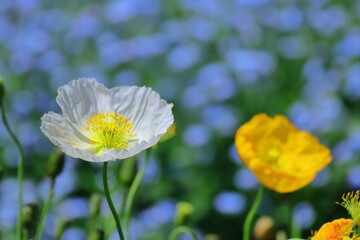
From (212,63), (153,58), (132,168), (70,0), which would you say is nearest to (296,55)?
(212,63)

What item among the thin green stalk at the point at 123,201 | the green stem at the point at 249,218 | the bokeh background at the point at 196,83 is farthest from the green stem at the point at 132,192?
the bokeh background at the point at 196,83

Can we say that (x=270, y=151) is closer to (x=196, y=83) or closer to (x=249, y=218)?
(x=249, y=218)

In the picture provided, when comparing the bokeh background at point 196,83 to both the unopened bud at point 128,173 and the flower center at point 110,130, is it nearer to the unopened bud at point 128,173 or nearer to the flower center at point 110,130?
the unopened bud at point 128,173

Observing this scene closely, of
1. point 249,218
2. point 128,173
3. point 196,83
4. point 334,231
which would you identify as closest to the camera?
point 334,231

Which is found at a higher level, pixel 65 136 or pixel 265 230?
pixel 65 136

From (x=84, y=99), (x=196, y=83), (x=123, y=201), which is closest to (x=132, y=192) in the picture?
(x=123, y=201)

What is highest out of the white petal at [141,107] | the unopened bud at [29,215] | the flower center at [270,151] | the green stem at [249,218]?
the white petal at [141,107]
